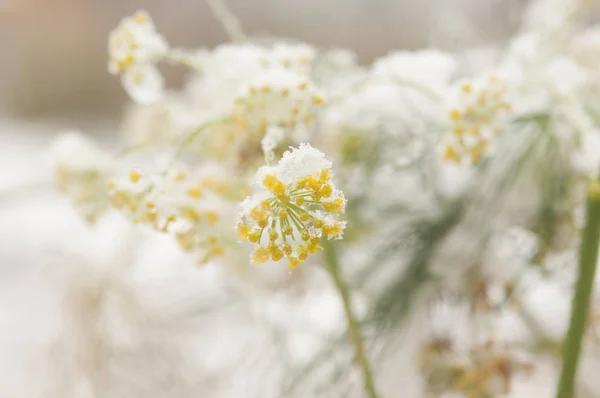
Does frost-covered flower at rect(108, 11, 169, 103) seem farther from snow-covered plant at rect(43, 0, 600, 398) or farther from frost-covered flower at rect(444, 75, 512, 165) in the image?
frost-covered flower at rect(444, 75, 512, 165)

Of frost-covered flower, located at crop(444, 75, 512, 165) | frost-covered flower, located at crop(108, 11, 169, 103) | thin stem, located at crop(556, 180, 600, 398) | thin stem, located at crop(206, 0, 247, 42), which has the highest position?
thin stem, located at crop(206, 0, 247, 42)

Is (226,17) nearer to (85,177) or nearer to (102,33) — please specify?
(85,177)

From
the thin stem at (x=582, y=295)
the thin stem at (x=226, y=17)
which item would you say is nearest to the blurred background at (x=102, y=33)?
the thin stem at (x=226, y=17)

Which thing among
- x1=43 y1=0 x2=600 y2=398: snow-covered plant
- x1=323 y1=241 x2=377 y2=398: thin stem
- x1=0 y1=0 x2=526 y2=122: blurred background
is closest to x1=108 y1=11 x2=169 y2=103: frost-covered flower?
x1=43 y1=0 x2=600 y2=398: snow-covered plant

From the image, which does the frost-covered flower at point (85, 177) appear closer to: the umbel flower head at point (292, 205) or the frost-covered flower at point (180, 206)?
the frost-covered flower at point (180, 206)

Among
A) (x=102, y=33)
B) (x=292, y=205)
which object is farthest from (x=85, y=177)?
(x=102, y=33)

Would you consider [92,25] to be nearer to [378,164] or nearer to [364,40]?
[364,40]
